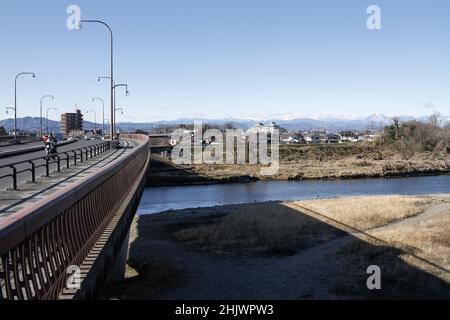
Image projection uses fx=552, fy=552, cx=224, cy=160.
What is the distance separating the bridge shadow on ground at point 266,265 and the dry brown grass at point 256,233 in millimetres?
52

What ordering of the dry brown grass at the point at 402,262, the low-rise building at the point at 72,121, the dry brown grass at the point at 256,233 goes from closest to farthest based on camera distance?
the dry brown grass at the point at 402,262
the dry brown grass at the point at 256,233
the low-rise building at the point at 72,121

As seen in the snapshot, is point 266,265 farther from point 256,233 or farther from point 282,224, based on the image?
point 282,224

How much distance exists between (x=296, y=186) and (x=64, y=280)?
6698 cm

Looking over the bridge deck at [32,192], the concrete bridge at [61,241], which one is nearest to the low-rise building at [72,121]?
the bridge deck at [32,192]

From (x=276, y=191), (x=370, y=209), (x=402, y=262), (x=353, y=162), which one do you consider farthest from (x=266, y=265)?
(x=353, y=162)

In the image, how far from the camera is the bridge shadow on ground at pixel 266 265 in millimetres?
19078

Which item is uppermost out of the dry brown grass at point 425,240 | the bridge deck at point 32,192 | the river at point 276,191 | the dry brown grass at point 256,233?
the bridge deck at point 32,192

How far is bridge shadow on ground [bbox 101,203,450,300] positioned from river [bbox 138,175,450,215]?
790 inches

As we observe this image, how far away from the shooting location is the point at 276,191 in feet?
219

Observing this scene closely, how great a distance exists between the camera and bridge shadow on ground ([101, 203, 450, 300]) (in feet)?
62.6

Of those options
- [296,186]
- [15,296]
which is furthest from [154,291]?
[296,186]

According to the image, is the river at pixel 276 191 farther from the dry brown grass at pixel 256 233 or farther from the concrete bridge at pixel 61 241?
the concrete bridge at pixel 61 241

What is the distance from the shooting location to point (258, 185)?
253 feet

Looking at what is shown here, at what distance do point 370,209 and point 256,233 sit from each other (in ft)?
34.2
